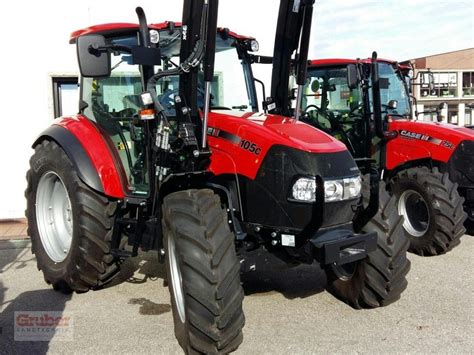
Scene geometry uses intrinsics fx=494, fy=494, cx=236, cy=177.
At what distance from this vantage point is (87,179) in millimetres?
4199

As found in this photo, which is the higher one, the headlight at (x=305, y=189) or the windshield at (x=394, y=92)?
the windshield at (x=394, y=92)

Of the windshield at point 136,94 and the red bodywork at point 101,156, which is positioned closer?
the windshield at point 136,94

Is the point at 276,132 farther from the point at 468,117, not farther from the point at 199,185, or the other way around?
the point at 468,117

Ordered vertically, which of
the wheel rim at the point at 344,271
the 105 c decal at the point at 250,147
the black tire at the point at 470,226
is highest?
the 105 c decal at the point at 250,147

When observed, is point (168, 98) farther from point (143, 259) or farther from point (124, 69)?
point (143, 259)

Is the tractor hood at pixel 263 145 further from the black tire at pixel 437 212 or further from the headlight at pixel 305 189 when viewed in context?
the black tire at pixel 437 212

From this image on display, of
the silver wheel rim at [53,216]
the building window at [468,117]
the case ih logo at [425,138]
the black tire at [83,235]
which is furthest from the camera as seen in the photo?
the building window at [468,117]

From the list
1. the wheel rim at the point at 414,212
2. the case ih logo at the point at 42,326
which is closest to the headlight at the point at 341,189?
the case ih logo at the point at 42,326

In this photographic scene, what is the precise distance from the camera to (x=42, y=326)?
3.87m

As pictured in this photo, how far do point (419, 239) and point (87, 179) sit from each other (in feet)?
12.9

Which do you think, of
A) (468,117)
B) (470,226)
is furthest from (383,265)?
(468,117)

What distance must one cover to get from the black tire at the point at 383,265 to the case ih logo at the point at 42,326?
2.24 m

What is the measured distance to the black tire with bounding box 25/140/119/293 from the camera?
420 cm

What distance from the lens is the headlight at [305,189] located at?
3.24 metres
